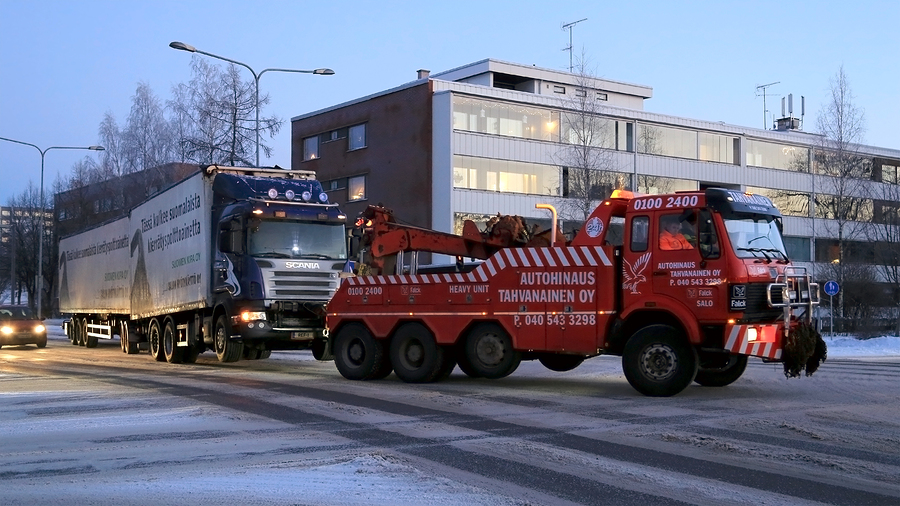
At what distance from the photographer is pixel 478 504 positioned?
23.3 ft

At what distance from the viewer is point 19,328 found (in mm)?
32938

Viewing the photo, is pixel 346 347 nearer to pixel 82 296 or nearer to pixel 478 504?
pixel 478 504

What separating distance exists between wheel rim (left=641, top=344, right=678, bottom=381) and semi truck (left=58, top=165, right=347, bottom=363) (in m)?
8.26

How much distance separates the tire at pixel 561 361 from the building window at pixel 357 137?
38367 millimetres

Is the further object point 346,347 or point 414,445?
point 346,347

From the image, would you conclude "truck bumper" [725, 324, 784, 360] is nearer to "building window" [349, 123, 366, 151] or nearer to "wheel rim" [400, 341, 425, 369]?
"wheel rim" [400, 341, 425, 369]

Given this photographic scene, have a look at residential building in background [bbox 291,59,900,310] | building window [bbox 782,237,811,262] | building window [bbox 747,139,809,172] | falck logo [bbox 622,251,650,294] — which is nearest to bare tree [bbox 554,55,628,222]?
residential building in background [bbox 291,59,900,310]

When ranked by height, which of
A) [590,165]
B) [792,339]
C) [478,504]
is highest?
[590,165]

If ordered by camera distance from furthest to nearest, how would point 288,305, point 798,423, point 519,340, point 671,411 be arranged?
point 288,305, point 519,340, point 671,411, point 798,423

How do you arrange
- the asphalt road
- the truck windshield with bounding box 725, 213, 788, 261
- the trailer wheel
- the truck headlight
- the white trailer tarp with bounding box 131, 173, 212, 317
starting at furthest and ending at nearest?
the trailer wheel
the white trailer tarp with bounding box 131, 173, 212, 317
the truck headlight
the truck windshield with bounding box 725, 213, 788, 261
the asphalt road

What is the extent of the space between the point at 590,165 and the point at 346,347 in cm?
2459

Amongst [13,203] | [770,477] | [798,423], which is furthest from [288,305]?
[13,203]

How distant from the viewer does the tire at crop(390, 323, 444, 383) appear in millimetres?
16375

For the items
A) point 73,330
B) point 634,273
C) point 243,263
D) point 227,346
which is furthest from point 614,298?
point 73,330
